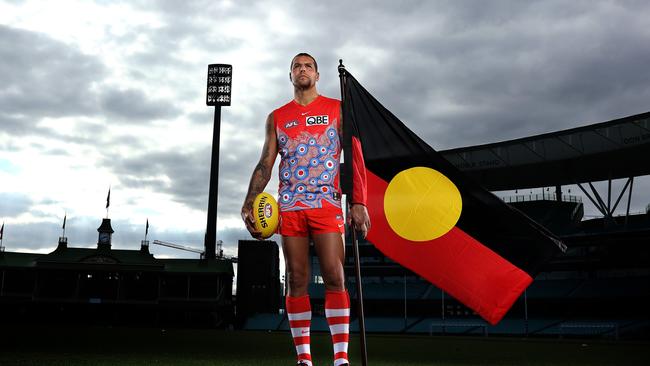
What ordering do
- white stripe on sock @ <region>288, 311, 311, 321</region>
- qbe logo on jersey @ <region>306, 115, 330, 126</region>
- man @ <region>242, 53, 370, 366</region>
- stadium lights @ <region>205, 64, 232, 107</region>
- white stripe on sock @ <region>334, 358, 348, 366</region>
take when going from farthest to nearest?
stadium lights @ <region>205, 64, 232, 107</region>, qbe logo on jersey @ <region>306, 115, 330, 126</region>, white stripe on sock @ <region>288, 311, 311, 321</region>, man @ <region>242, 53, 370, 366</region>, white stripe on sock @ <region>334, 358, 348, 366</region>

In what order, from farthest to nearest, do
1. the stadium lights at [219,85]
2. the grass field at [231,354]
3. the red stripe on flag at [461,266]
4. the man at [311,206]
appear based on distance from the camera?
the stadium lights at [219,85] → the grass field at [231,354] → the red stripe on flag at [461,266] → the man at [311,206]

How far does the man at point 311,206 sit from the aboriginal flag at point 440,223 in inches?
39.7

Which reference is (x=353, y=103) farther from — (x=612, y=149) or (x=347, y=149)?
(x=612, y=149)

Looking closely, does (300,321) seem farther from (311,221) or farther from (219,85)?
(219,85)

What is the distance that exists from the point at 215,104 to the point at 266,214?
65286 millimetres

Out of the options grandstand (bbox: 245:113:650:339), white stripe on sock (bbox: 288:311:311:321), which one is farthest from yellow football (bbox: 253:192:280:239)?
grandstand (bbox: 245:113:650:339)

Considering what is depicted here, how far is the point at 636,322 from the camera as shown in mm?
41125

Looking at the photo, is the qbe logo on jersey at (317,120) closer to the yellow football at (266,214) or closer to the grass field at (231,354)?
the yellow football at (266,214)

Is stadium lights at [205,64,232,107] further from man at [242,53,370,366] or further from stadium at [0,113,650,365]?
man at [242,53,370,366]

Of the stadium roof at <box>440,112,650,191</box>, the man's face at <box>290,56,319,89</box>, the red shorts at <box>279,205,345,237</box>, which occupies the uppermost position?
the stadium roof at <box>440,112,650,191</box>

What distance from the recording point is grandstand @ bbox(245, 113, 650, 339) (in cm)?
4288

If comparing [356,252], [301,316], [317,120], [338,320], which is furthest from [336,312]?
[317,120]

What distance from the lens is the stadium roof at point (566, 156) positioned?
41562 millimetres

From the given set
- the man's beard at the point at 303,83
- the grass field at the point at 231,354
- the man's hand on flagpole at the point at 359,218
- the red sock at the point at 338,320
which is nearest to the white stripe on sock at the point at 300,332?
the red sock at the point at 338,320
